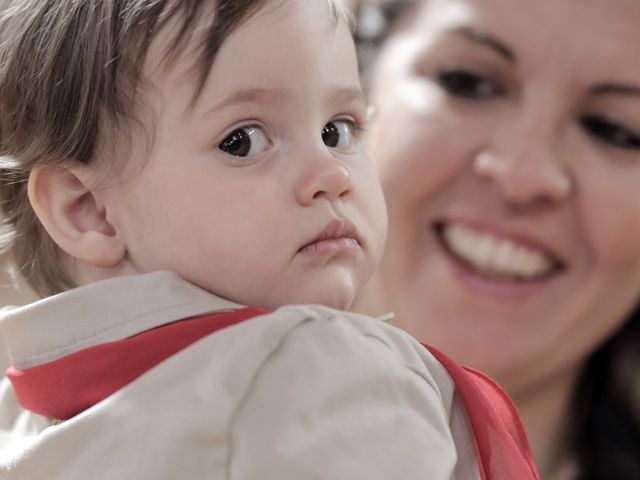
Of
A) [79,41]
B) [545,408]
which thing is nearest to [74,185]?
[79,41]

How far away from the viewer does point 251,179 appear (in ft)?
2.05

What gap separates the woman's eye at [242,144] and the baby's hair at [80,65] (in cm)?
4

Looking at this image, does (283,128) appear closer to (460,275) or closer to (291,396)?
(291,396)

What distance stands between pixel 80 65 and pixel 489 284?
0.99 metres

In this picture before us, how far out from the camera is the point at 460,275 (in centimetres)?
151

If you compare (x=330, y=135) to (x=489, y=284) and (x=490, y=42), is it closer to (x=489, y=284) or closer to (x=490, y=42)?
(x=490, y=42)

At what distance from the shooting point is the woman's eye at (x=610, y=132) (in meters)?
1.40

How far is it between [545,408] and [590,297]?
0.33 m

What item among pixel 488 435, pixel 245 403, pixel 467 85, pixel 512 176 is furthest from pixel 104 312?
pixel 467 85

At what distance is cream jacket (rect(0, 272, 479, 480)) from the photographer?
0.55 metres

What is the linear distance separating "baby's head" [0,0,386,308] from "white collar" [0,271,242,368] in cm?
2

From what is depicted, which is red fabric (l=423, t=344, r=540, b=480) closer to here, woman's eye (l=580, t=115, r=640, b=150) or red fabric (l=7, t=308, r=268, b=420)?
red fabric (l=7, t=308, r=268, b=420)

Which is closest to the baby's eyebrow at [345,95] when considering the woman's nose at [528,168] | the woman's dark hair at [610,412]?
the woman's nose at [528,168]

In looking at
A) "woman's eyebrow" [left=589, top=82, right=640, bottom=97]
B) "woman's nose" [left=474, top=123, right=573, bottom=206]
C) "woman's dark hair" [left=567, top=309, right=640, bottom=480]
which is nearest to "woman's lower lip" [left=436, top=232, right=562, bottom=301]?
"woman's nose" [left=474, top=123, right=573, bottom=206]
